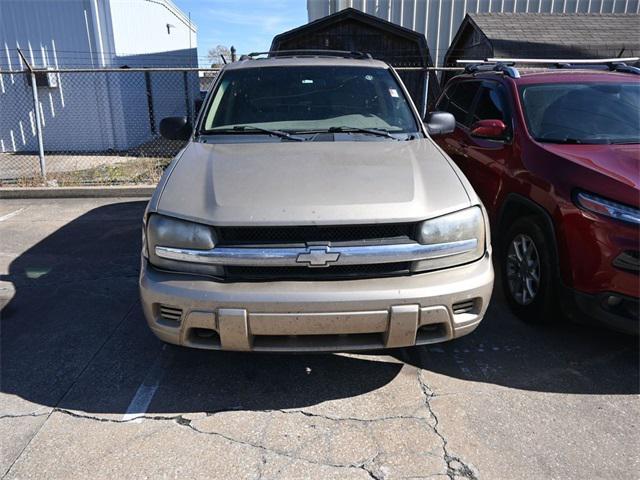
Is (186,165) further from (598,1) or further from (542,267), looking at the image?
(598,1)

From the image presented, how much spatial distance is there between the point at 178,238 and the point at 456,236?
58.1 inches

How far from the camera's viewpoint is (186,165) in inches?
124

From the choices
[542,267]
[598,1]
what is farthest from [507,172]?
[598,1]

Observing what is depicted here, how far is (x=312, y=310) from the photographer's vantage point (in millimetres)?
2500

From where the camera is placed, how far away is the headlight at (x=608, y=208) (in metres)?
2.93

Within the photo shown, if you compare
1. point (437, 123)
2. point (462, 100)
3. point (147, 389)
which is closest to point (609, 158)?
point (437, 123)

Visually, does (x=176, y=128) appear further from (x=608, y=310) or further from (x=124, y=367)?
(x=608, y=310)

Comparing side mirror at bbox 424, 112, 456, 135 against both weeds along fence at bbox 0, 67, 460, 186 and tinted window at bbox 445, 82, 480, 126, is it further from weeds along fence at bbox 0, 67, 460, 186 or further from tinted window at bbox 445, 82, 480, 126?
weeds along fence at bbox 0, 67, 460, 186

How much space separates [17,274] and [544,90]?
5.13 meters

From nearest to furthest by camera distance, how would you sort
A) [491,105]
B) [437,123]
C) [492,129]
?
[437,123]
[492,129]
[491,105]

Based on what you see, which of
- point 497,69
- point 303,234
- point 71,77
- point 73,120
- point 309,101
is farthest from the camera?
point 73,120

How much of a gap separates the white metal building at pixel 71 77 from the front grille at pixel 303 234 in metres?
9.32

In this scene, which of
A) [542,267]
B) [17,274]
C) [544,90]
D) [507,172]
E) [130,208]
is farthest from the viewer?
[130,208]

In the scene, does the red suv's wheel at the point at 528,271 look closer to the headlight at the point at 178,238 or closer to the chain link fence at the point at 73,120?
the headlight at the point at 178,238
